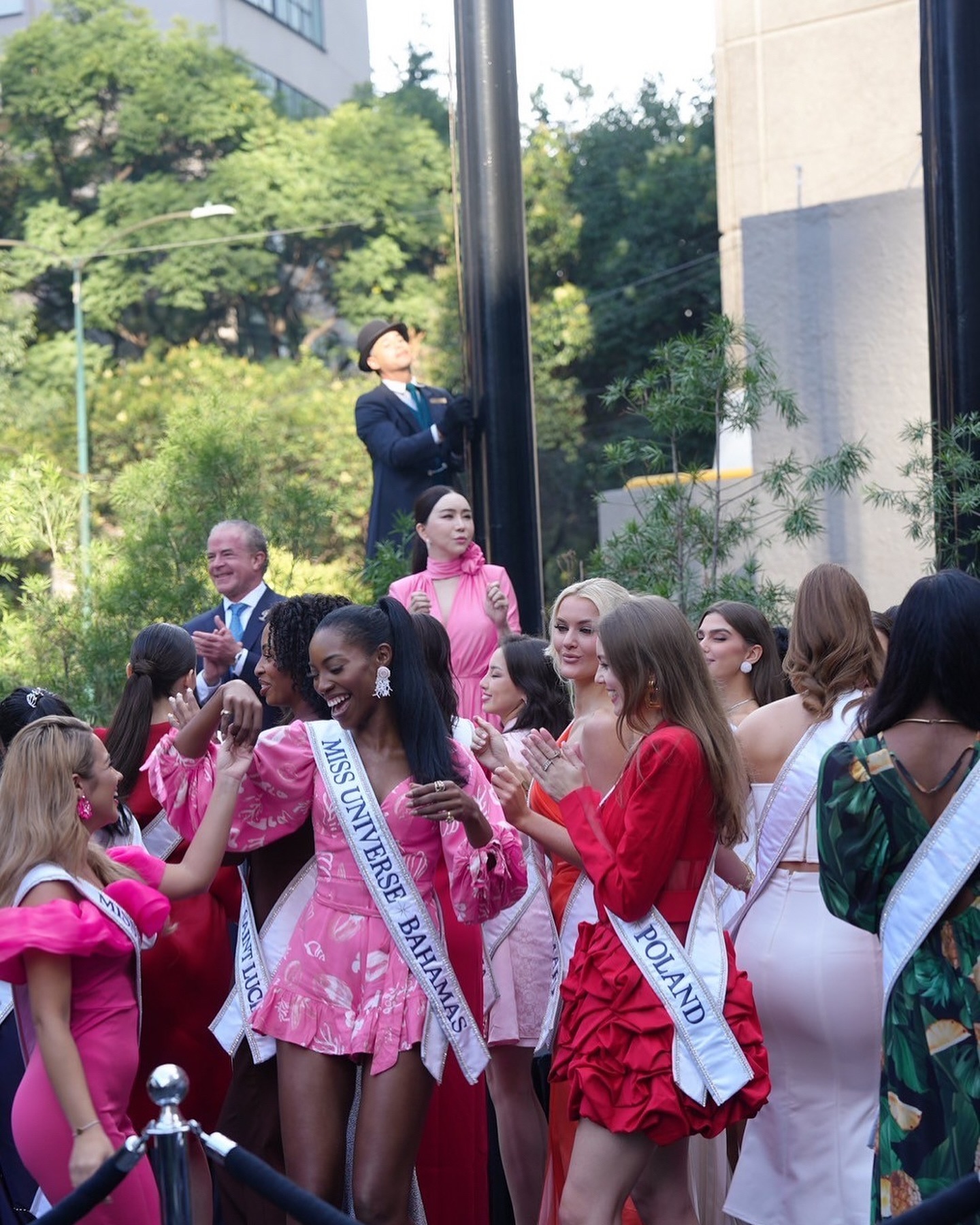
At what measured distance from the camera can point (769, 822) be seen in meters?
4.88

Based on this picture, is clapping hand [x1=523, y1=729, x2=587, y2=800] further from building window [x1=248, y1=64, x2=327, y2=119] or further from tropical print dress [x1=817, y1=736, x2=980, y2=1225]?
building window [x1=248, y1=64, x2=327, y2=119]

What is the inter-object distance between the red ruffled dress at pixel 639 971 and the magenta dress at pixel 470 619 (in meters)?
3.24

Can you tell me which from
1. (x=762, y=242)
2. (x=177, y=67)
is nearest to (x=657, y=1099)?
(x=762, y=242)

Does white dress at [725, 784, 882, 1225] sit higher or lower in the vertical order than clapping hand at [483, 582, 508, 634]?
lower

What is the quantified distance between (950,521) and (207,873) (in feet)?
17.3

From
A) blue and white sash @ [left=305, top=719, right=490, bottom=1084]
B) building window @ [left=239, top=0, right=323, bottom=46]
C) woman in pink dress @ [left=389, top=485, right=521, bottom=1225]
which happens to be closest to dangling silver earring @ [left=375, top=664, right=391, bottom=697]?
blue and white sash @ [left=305, top=719, right=490, bottom=1084]

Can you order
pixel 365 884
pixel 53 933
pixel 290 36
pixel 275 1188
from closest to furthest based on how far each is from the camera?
1. pixel 275 1188
2. pixel 53 933
3. pixel 365 884
4. pixel 290 36

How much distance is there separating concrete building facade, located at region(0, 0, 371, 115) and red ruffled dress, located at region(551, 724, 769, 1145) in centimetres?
3450

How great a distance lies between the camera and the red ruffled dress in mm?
4016

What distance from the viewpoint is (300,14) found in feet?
144

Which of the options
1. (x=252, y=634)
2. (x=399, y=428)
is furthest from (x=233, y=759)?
(x=399, y=428)

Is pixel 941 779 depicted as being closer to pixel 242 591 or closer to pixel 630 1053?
pixel 630 1053

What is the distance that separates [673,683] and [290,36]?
41603mm

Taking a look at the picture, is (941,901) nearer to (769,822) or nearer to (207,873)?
(769,822)
